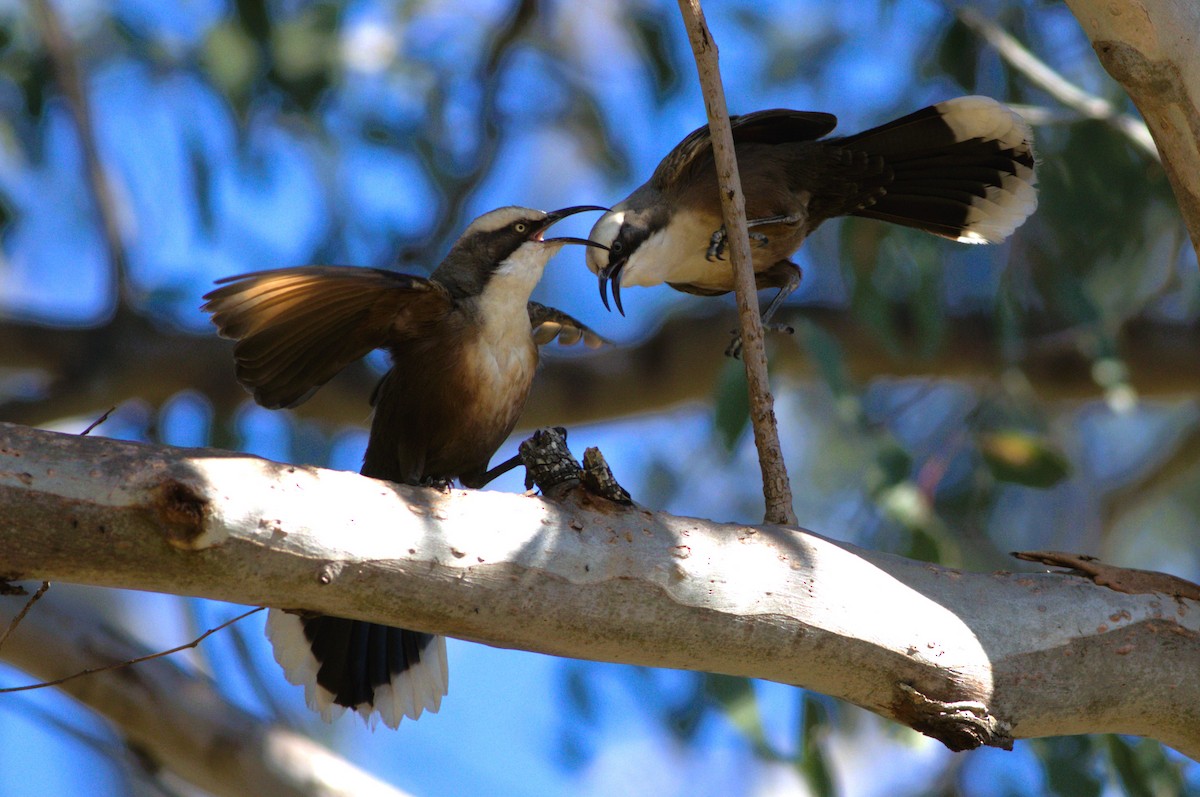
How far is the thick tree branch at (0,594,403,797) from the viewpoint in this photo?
3012 mm

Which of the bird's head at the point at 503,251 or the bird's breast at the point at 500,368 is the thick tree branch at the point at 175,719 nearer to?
the bird's breast at the point at 500,368

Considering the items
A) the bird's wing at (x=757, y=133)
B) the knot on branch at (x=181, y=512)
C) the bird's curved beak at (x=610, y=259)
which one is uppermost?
the bird's wing at (x=757, y=133)

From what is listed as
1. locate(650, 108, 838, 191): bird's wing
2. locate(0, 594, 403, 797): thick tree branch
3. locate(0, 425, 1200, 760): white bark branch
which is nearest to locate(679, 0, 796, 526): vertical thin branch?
locate(0, 425, 1200, 760): white bark branch

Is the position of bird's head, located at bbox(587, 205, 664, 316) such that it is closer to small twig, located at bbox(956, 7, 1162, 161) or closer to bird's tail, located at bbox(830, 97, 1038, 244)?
bird's tail, located at bbox(830, 97, 1038, 244)

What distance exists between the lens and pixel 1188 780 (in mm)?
3510

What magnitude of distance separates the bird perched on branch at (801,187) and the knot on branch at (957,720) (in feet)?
4.05

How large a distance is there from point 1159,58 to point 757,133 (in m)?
1.17

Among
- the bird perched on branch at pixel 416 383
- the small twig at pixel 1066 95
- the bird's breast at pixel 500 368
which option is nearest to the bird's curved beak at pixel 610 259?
the bird perched on branch at pixel 416 383

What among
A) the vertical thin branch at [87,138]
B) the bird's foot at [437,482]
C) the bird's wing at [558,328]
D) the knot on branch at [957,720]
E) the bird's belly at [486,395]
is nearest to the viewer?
the knot on branch at [957,720]

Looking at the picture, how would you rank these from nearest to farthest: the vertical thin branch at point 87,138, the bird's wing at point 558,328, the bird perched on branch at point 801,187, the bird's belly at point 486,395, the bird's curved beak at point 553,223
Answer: the bird's belly at point 486,395
the bird's curved beak at point 553,223
the bird perched on branch at point 801,187
the bird's wing at point 558,328
the vertical thin branch at point 87,138

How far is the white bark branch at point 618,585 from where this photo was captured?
5.30 feet

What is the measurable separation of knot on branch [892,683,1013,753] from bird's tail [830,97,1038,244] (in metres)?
1.47

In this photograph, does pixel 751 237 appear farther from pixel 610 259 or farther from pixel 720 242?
pixel 610 259

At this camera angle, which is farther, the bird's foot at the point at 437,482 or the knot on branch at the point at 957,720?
the bird's foot at the point at 437,482
